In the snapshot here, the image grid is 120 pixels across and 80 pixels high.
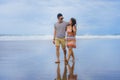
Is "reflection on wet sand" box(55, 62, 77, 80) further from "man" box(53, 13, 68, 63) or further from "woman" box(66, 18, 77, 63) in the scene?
"man" box(53, 13, 68, 63)

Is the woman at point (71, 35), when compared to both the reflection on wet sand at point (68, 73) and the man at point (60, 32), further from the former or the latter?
Result: the reflection on wet sand at point (68, 73)

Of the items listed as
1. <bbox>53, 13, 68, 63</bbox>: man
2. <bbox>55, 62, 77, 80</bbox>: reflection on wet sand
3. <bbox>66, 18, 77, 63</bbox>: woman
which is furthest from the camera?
<bbox>53, 13, 68, 63</bbox>: man

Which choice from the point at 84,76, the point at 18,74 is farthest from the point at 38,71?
the point at 84,76

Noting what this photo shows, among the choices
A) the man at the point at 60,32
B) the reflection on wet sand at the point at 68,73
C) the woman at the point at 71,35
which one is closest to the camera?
the reflection on wet sand at the point at 68,73

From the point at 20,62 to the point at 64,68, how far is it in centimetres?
263

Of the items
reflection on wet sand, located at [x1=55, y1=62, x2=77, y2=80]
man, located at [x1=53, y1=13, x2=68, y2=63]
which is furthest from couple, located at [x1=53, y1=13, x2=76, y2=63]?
reflection on wet sand, located at [x1=55, y1=62, x2=77, y2=80]

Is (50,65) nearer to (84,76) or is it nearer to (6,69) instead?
(6,69)

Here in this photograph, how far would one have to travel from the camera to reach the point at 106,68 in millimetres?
14703

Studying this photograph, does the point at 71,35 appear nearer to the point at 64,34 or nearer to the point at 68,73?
the point at 64,34

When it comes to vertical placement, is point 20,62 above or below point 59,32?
below

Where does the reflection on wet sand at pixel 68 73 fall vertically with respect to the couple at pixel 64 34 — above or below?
below

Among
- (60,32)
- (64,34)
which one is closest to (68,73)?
(60,32)

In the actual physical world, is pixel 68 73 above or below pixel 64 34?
below

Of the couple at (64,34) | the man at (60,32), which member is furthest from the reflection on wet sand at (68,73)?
the man at (60,32)
